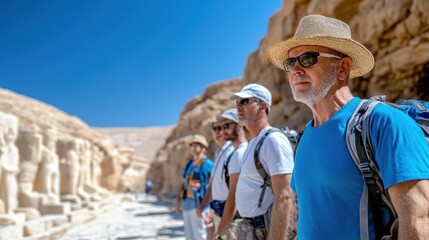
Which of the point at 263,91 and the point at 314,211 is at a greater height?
the point at 263,91

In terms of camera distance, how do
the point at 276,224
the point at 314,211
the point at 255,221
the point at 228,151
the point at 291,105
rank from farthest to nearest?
the point at 291,105
the point at 228,151
the point at 255,221
the point at 276,224
the point at 314,211

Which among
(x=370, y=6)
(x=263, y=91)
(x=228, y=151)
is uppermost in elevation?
(x=370, y=6)

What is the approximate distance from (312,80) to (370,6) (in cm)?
796

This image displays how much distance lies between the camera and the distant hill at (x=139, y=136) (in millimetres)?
100375

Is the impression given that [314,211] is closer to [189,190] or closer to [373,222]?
[373,222]

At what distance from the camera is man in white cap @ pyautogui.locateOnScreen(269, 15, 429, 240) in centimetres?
128

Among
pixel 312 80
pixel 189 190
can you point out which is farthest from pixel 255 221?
pixel 189 190

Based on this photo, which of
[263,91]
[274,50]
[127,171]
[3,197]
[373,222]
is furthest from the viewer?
[127,171]

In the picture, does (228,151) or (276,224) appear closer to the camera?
(276,224)

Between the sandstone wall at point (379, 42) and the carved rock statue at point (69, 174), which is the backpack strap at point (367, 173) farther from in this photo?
the carved rock statue at point (69, 174)

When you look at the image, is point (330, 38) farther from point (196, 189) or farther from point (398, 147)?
point (196, 189)

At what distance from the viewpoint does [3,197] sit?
391 inches

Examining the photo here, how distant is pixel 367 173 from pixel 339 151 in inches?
5.6

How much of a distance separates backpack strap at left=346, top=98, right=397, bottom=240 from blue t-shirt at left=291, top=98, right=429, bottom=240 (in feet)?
0.09
